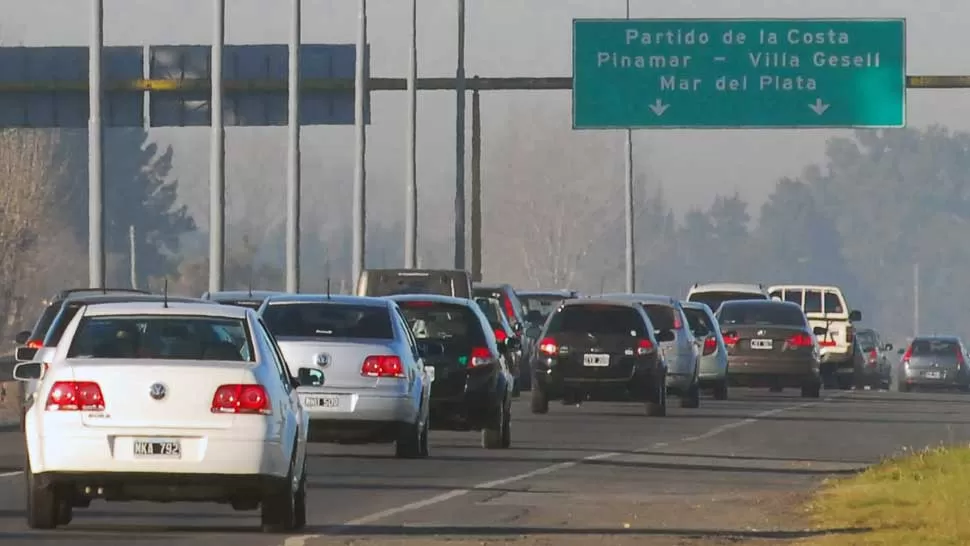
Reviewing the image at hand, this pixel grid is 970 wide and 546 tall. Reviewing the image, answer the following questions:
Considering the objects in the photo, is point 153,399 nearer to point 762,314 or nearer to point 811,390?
point 762,314

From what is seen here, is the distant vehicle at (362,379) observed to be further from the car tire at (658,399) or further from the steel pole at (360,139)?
the steel pole at (360,139)

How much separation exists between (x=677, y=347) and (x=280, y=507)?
25245mm

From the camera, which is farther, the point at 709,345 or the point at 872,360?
the point at 872,360

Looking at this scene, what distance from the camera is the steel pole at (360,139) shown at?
192 feet

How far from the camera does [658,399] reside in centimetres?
3872

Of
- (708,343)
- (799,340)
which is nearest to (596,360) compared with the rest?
(708,343)

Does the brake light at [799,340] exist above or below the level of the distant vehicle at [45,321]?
below

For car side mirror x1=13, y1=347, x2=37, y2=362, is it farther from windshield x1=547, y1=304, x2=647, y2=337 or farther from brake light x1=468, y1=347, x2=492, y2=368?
windshield x1=547, y1=304, x2=647, y2=337

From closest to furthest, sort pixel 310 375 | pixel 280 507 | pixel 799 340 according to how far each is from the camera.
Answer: pixel 280 507, pixel 310 375, pixel 799 340

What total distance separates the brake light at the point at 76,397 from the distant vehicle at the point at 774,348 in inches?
1284

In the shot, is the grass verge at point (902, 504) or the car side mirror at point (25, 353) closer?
the grass verge at point (902, 504)

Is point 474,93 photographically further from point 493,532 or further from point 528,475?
point 493,532

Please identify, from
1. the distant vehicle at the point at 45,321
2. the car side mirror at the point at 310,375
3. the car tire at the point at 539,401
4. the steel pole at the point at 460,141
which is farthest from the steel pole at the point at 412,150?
the car side mirror at the point at 310,375

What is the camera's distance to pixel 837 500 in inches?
820
